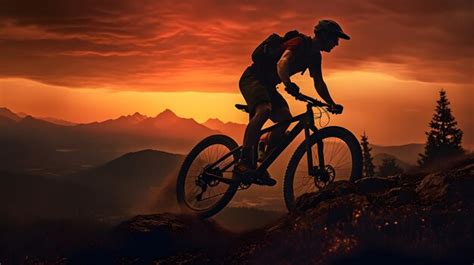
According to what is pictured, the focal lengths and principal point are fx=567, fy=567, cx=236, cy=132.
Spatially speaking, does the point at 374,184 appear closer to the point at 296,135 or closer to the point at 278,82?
the point at 296,135

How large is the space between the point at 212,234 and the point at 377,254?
14.4 ft

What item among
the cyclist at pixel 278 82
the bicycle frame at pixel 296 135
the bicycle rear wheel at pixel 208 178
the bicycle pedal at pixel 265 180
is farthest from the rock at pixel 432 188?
the bicycle rear wheel at pixel 208 178

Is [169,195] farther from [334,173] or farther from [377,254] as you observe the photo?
[377,254]

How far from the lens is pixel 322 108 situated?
10742mm

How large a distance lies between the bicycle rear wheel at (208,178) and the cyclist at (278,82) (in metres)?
0.68

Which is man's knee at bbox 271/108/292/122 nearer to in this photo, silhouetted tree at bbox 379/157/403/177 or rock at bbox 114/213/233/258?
rock at bbox 114/213/233/258

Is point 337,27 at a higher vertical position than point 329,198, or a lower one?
higher

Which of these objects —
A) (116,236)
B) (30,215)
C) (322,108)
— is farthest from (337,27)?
(30,215)

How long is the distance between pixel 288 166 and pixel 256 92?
165 centimetres

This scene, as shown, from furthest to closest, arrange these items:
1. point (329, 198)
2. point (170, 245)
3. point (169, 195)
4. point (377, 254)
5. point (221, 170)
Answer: point (169, 195)
point (221, 170)
point (170, 245)
point (329, 198)
point (377, 254)

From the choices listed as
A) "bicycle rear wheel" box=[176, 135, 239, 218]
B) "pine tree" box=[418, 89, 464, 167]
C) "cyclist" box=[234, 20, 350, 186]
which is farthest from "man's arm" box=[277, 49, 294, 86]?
"pine tree" box=[418, 89, 464, 167]

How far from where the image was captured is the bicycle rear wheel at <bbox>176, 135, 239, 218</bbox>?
12.0 m

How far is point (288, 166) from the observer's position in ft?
35.1

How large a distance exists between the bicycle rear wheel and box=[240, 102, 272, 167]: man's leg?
721 millimetres
